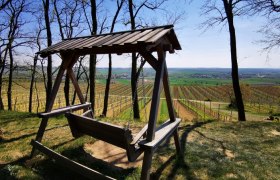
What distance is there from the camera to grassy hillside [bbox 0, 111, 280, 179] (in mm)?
4938

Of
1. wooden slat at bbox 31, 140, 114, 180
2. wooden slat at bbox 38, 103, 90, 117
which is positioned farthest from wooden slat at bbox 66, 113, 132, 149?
wooden slat at bbox 31, 140, 114, 180

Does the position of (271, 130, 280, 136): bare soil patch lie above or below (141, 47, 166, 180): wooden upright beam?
below

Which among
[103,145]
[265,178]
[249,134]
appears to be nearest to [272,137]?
[249,134]

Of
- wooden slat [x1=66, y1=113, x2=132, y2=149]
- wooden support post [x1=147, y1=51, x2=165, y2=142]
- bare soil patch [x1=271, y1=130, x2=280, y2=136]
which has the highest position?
wooden support post [x1=147, y1=51, x2=165, y2=142]

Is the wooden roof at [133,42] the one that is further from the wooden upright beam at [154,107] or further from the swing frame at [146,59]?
the wooden upright beam at [154,107]

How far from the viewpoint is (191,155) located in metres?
5.84

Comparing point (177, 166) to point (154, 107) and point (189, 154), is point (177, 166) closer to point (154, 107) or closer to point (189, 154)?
point (189, 154)

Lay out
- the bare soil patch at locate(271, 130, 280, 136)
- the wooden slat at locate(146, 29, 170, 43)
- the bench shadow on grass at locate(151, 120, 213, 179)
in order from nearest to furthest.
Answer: the wooden slat at locate(146, 29, 170, 43)
the bench shadow on grass at locate(151, 120, 213, 179)
the bare soil patch at locate(271, 130, 280, 136)

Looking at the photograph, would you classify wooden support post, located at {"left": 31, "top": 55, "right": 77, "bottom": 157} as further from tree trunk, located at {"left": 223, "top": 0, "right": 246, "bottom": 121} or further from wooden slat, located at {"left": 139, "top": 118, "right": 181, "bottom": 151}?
tree trunk, located at {"left": 223, "top": 0, "right": 246, "bottom": 121}

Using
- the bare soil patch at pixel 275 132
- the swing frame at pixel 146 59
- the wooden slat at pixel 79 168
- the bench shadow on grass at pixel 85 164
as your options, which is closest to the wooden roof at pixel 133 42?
the swing frame at pixel 146 59

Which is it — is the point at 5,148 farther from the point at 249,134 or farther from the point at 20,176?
the point at 249,134

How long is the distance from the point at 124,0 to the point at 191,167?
15837mm

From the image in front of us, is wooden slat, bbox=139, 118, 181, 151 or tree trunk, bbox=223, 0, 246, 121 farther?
tree trunk, bbox=223, 0, 246, 121

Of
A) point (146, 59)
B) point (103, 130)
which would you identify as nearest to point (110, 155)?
point (103, 130)
